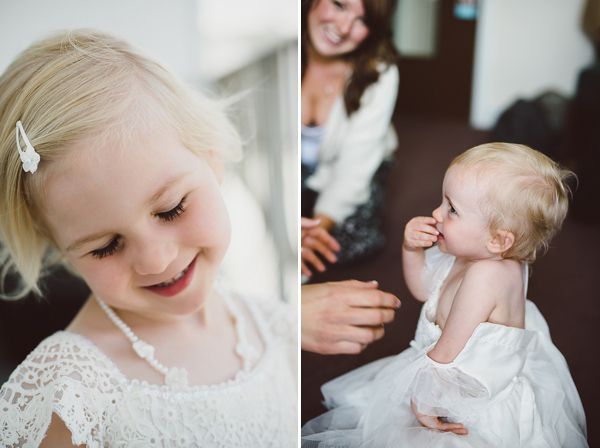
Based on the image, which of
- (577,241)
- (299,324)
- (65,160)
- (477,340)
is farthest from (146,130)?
(577,241)

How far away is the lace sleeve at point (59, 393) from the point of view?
945 millimetres

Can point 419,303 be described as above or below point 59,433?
above

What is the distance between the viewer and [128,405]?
100 centimetres

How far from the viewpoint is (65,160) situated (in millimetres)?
931

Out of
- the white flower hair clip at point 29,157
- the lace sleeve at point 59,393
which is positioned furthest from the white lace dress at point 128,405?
the white flower hair clip at point 29,157

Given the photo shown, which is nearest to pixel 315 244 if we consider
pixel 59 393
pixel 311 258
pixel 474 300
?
pixel 311 258

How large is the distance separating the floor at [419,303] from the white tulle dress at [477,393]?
0.03 metres

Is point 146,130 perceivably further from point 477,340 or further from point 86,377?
point 477,340

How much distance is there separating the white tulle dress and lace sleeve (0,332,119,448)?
0.49m

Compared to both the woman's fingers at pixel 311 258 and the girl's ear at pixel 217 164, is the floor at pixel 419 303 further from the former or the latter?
the girl's ear at pixel 217 164

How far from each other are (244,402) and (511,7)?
1.02m

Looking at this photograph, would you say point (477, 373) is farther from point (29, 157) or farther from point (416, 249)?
point (29, 157)

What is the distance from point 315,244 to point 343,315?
7.1 inches

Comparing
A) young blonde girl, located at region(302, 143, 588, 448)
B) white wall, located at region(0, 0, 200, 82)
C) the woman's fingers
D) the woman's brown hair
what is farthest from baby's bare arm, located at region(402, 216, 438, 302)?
white wall, located at region(0, 0, 200, 82)
